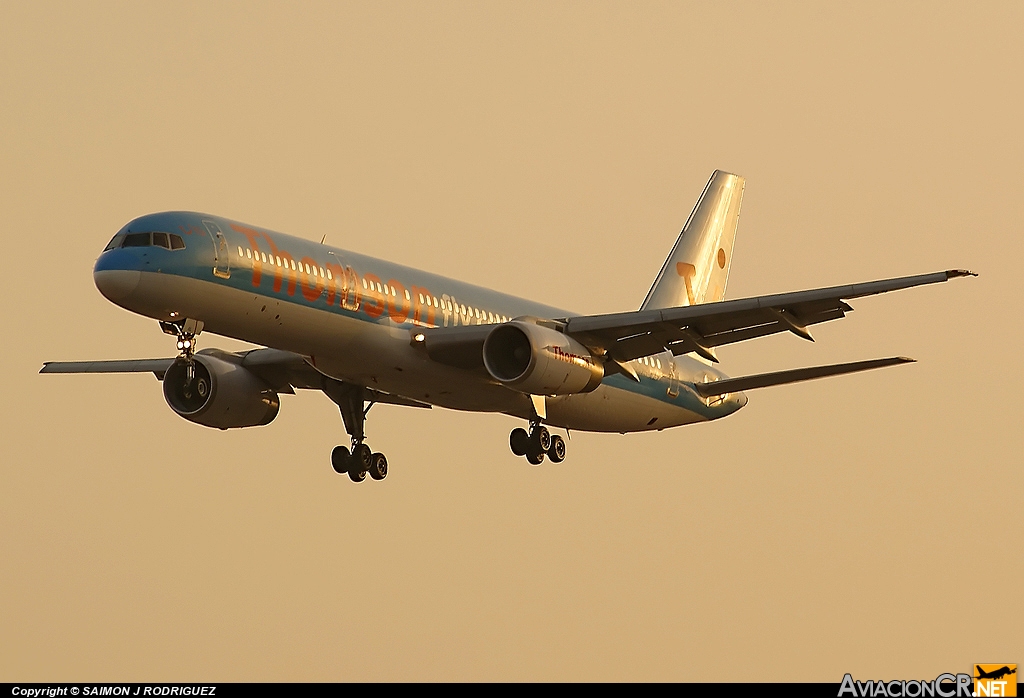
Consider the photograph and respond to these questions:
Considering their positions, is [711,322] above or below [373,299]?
below

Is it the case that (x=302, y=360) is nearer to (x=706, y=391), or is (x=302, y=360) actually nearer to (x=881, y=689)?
(x=706, y=391)

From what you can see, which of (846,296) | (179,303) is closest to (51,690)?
(179,303)

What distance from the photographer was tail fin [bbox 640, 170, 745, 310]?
188 ft

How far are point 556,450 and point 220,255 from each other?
12.0m

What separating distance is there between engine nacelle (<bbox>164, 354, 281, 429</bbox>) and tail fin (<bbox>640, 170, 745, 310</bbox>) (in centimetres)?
1676

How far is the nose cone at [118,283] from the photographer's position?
36.4 metres

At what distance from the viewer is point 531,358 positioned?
130 ft

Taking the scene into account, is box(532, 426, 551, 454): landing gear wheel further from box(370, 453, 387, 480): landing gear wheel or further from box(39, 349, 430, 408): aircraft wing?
box(370, 453, 387, 480): landing gear wheel

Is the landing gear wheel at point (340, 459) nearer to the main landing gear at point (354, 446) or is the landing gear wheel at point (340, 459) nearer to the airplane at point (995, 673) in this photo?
the main landing gear at point (354, 446)

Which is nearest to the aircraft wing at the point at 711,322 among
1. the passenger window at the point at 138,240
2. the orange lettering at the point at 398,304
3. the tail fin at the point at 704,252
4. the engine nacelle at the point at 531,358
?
the engine nacelle at the point at 531,358

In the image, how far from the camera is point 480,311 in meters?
43.3

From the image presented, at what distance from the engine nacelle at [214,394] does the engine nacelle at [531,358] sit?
8378mm

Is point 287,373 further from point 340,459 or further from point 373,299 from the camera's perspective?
point 373,299

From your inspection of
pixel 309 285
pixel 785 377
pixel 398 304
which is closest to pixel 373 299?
pixel 398 304
